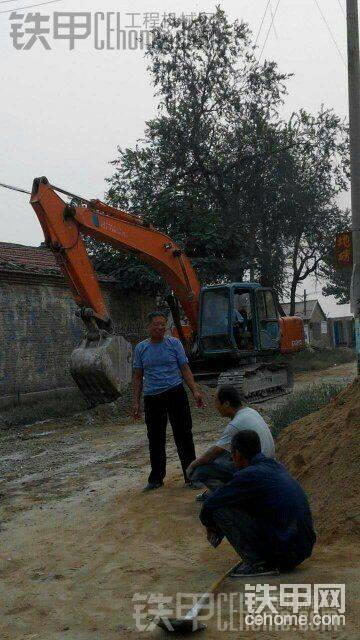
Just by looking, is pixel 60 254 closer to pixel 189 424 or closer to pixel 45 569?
pixel 189 424

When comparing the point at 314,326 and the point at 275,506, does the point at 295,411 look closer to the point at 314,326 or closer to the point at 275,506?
the point at 275,506

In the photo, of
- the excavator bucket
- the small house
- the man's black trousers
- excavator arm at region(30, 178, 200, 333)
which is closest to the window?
excavator arm at region(30, 178, 200, 333)

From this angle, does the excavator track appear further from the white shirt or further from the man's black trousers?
the white shirt

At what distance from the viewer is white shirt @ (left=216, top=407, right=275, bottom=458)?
523 centimetres

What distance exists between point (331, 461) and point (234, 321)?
881 centimetres

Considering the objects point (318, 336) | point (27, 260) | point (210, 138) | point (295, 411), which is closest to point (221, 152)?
point (210, 138)

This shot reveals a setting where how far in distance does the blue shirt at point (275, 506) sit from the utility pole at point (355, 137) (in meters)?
7.67

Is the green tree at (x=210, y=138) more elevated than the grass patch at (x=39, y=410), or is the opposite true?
the green tree at (x=210, y=138)

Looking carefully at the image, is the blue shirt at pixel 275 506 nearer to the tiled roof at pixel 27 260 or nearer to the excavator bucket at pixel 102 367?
the excavator bucket at pixel 102 367

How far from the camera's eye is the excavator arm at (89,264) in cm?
1152

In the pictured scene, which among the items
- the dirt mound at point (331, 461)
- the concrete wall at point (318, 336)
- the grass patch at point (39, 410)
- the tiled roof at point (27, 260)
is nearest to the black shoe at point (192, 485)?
the dirt mound at point (331, 461)

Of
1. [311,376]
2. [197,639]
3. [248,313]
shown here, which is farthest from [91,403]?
[311,376]

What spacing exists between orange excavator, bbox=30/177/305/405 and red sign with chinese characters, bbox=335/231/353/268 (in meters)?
2.99

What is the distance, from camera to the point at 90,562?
5.11 metres
